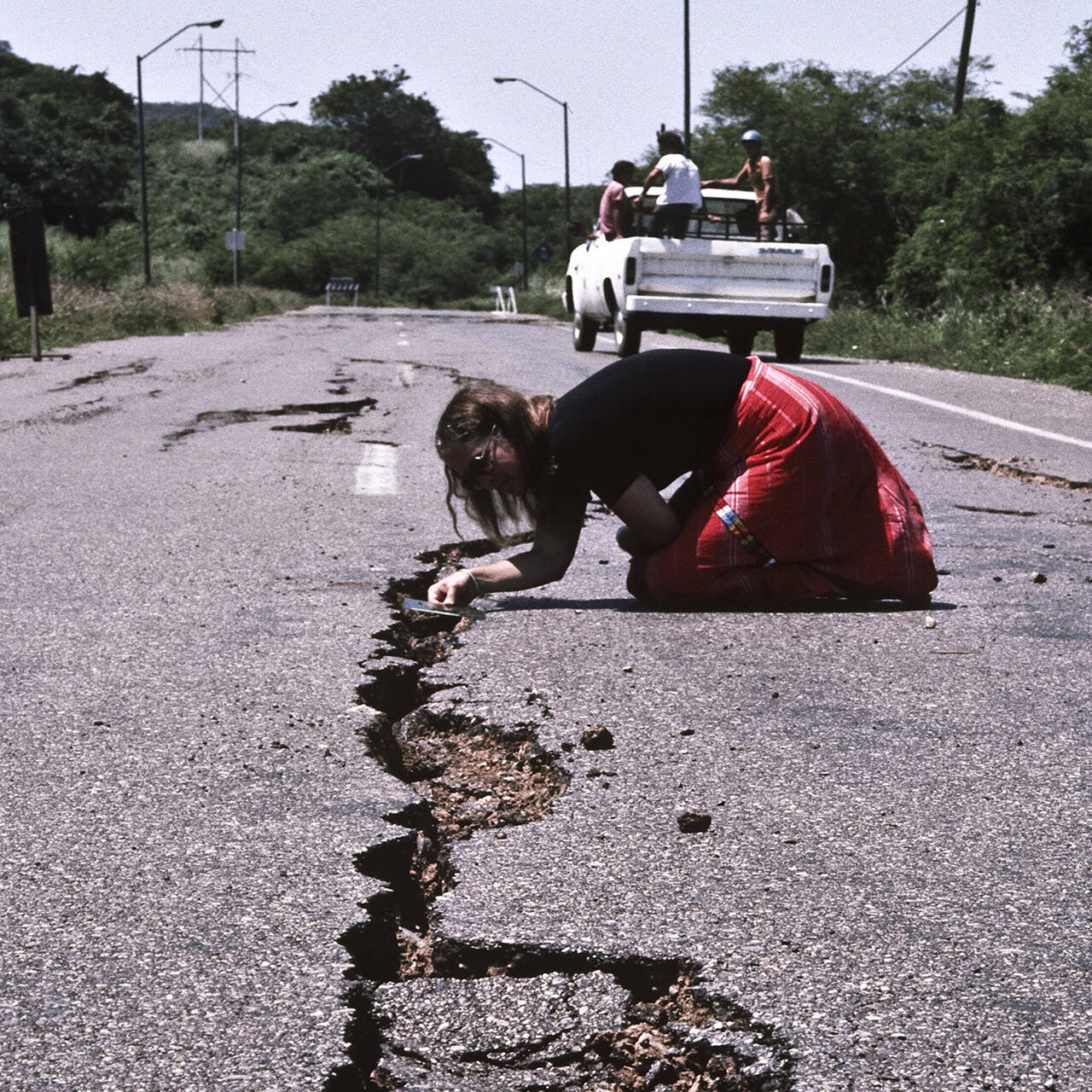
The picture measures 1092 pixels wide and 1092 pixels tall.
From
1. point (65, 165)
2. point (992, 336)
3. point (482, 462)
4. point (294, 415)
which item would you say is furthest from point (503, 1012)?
point (65, 165)

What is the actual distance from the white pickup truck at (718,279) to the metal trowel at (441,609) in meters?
10.2

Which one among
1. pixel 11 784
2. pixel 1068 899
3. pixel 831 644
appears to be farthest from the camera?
pixel 831 644

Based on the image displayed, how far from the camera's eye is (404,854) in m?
2.75

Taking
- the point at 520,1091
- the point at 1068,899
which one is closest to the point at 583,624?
the point at 1068,899

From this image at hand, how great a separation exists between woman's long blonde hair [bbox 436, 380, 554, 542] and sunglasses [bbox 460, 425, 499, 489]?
0.06 ft

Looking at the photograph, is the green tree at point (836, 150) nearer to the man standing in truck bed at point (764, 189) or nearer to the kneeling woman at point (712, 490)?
the man standing in truck bed at point (764, 189)

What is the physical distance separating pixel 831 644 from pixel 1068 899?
170cm

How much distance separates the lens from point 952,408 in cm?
1127

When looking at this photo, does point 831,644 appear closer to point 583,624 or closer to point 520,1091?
point 583,624

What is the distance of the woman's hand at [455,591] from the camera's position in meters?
4.35

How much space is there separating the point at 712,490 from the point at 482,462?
826mm

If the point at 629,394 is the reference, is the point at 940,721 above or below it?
below

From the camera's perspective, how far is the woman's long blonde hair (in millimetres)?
4074

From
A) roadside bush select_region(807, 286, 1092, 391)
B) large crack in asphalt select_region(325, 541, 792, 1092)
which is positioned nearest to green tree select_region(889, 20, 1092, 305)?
roadside bush select_region(807, 286, 1092, 391)
